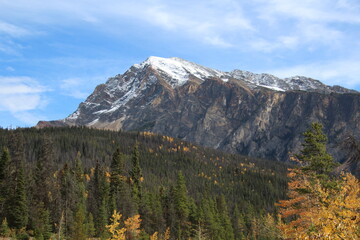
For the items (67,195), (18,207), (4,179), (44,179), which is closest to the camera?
(18,207)

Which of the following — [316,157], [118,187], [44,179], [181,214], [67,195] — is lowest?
[181,214]

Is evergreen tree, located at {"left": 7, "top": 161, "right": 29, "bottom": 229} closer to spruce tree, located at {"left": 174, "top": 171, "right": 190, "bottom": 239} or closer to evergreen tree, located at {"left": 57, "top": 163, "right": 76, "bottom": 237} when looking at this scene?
evergreen tree, located at {"left": 57, "top": 163, "right": 76, "bottom": 237}

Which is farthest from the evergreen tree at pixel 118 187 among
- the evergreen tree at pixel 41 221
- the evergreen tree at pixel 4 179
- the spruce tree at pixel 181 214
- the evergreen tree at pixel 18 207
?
the evergreen tree at pixel 4 179

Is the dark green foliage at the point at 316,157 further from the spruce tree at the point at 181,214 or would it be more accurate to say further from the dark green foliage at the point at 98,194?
the dark green foliage at the point at 98,194

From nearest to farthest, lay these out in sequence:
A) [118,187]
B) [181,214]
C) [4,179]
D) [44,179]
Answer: [44,179] < [4,179] < [118,187] < [181,214]

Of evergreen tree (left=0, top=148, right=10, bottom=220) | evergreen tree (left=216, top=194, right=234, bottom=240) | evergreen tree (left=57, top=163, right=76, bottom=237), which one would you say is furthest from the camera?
evergreen tree (left=216, top=194, right=234, bottom=240)

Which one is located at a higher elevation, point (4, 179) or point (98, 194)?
point (4, 179)

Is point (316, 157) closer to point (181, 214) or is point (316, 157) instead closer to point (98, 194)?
point (181, 214)

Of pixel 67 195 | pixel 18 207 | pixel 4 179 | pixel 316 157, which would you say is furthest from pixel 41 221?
pixel 316 157

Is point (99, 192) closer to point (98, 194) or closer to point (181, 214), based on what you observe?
point (98, 194)

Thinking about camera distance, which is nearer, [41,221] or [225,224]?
[41,221]

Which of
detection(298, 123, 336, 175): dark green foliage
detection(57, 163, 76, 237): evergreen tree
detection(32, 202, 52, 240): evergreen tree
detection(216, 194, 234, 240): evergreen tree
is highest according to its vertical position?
detection(298, 123, 336, 175): dark green foliage

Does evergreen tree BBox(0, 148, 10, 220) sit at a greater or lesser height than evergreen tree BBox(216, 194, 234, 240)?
greater

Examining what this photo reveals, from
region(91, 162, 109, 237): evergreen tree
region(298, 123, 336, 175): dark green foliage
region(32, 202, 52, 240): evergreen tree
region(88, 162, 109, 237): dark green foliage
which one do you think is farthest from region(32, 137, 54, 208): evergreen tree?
region(298, 123, 336, 175): dark green foliage
